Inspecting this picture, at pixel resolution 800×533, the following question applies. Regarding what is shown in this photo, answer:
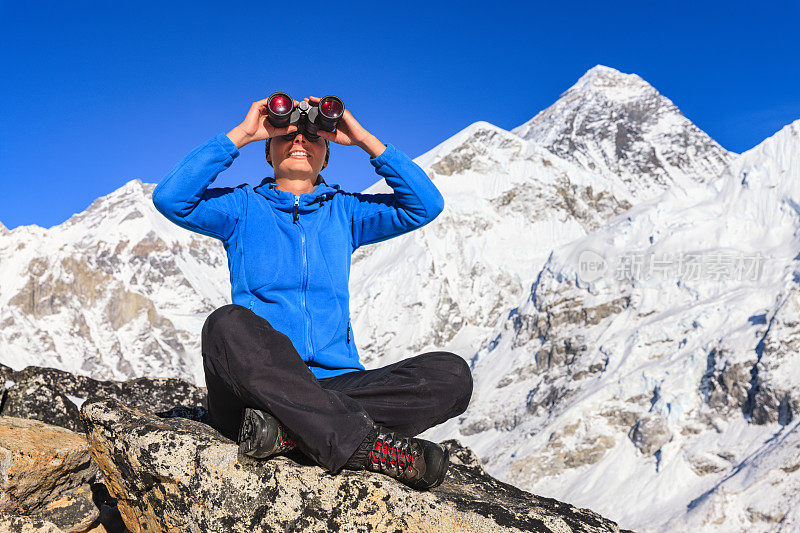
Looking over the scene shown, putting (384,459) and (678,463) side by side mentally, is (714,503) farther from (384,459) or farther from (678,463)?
(384,459)

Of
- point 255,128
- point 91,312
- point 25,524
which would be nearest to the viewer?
point 25,524

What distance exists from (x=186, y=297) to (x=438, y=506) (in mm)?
194914

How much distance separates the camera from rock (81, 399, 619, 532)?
3371mm

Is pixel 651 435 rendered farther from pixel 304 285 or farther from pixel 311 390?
pixel 311 390

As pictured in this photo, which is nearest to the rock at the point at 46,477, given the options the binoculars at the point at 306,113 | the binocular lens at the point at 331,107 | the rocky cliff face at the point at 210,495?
the rocky cliff face at the point at 210,495

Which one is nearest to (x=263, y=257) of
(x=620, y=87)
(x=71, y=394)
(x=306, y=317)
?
(x=306, y=317)

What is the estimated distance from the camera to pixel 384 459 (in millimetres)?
3588

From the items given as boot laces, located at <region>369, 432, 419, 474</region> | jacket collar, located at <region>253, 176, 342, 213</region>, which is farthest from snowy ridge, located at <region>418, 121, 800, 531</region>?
boot laces, located at <region>369, 432, 419, 474</region>

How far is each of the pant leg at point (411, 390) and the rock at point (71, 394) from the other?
9.23ft

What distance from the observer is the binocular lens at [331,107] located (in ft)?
14.1

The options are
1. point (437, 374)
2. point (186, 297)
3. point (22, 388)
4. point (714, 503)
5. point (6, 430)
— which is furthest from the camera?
point (186, 297)

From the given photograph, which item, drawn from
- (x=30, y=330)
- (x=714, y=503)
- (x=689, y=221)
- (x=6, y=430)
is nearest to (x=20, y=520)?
(x=6, y=430)

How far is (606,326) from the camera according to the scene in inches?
2960

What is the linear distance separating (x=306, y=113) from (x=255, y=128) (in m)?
0.31
